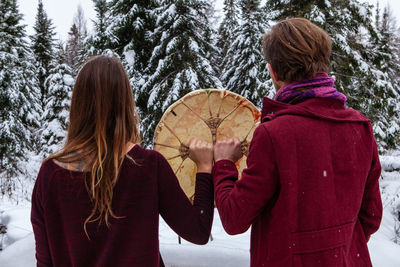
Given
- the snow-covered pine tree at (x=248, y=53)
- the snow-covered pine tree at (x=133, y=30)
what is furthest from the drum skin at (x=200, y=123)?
the snow-covered pine tree at (x=248, y=53)

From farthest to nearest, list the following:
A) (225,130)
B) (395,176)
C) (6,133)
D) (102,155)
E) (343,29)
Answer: (6,133)
(395,176)
(343,29)
(225,130)
(102,155)

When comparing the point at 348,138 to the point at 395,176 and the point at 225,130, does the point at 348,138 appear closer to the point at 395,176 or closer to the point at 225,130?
the point at 225,130

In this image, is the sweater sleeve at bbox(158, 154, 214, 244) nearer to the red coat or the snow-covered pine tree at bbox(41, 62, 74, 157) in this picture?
the red coat

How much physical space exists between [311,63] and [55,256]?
55.7 inches

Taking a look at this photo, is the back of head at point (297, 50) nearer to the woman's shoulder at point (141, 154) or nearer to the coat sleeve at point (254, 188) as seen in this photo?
the coat sleeve at point (254, 188)

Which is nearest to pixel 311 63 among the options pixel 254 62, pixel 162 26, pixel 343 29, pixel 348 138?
pixel 348 138

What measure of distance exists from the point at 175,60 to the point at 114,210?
10649mm

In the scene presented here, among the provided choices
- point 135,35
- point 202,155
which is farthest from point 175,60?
point 202,155

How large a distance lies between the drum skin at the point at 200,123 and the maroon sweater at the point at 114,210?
646 millimetres

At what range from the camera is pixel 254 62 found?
56.3 ft

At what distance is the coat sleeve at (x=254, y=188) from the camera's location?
1.27m

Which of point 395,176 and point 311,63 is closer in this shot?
point 311,63

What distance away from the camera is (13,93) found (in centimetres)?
1562

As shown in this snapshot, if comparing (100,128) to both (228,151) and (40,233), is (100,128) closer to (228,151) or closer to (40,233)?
(40,233)
